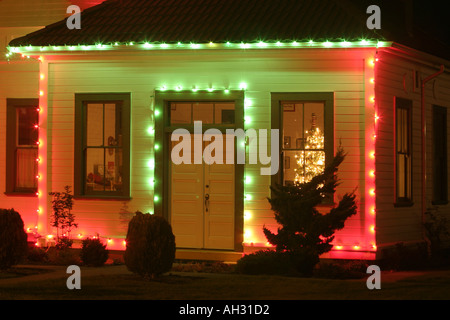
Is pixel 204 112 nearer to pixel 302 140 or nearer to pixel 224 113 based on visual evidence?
pixel 224 113

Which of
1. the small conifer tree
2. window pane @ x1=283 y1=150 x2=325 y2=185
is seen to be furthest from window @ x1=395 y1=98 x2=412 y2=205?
the small conifer tree

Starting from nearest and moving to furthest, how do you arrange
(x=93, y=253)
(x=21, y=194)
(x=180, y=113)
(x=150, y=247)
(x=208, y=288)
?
1. (x=208, y=288)
2. (x=150, y=247)
3. (x=93, y=253)
4. (x=180, y=113)
5. (x=21, y=194)

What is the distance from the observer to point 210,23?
52.8 ft

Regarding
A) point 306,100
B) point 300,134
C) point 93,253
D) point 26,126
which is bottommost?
point 93,253

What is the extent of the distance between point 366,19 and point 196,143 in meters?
4.34

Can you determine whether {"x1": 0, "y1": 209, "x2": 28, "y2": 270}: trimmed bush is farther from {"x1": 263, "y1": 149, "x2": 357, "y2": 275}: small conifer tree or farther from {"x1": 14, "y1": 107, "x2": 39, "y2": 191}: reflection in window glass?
{"x1": 14, "y1": 107, "x2": 39, "y2": 191}: reflection in window glass

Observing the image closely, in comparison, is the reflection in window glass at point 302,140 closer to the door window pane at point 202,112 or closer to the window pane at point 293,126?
the window pane at point 293,126

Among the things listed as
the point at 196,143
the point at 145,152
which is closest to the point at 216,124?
the point at 196,143

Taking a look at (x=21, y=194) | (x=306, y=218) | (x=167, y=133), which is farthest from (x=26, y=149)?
(x=306, y=218)

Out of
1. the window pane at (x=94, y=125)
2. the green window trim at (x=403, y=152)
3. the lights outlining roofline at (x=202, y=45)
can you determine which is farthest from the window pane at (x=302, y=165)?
the window pane at (x=94, y=125)

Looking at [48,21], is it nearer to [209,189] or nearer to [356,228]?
[209,189]

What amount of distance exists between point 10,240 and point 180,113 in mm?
4721

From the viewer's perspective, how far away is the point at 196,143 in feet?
54.0

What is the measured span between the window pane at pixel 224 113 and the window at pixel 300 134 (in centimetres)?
96
